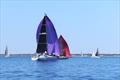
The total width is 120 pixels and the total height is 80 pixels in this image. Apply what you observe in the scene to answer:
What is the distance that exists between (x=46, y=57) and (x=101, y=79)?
59395mm

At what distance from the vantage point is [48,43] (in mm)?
111812

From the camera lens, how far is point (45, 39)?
366 feet

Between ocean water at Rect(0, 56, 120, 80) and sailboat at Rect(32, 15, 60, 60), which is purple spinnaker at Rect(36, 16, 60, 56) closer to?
sailboat at Rect(32, 15, 60, 60)

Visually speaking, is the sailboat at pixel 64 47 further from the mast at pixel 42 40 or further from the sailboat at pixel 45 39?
the mast at pixel 42 40

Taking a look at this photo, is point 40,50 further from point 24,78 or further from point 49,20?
point 24,78

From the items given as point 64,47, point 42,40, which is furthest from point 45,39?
point 64,47

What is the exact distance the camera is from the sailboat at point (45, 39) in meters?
109

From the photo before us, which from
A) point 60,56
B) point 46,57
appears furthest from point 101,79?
point 60,56

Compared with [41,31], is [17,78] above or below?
below

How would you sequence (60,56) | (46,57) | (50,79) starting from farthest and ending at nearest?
(60,56) < (46,57) < (50,79)

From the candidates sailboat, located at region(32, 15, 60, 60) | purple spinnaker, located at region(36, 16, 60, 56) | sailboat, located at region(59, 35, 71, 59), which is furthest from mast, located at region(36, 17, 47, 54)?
sailboat, located at region(59, 35, 71, 59)

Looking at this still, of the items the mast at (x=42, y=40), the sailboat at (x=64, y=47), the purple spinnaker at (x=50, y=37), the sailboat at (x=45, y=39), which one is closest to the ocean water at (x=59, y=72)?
the sailboat at (x=45, y=39)

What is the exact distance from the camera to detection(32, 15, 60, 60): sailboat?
4301 inches

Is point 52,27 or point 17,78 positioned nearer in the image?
point 17,78
